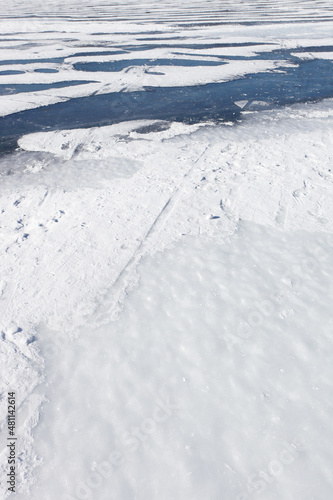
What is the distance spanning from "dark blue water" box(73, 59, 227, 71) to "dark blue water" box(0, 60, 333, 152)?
4.84ft

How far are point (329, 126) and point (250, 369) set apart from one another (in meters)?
4.16

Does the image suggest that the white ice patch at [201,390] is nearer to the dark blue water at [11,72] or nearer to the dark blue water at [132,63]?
the dark blue water at [132,63]

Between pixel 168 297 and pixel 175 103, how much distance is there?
431 cm

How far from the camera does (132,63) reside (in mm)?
7797

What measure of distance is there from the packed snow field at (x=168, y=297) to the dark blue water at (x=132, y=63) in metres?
2.30

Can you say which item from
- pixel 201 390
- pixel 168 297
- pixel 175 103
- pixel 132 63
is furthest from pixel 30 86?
pixel 201 390

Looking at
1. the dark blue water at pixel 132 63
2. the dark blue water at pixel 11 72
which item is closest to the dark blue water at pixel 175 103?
the dark blue water at pixel 132 63

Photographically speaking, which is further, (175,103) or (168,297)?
(175,103)

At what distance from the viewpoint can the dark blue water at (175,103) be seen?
5172mm

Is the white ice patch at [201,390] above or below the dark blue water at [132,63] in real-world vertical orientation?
below

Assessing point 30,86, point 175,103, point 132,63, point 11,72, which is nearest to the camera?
point 175,103

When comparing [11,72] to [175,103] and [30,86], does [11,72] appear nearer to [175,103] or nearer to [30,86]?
[30,86]

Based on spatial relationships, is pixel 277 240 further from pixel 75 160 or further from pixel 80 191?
pixel 75 160

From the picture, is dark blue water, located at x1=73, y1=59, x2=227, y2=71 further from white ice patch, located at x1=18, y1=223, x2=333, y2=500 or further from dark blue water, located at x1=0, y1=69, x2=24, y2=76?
white ice patch, located at x1=18, y1=223, x2=333, y2=500
